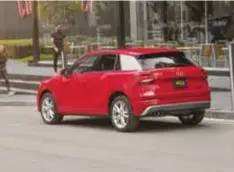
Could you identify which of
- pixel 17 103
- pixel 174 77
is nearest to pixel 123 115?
pixel 174 77

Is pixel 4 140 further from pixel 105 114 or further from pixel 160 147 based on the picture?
pixel 160 147

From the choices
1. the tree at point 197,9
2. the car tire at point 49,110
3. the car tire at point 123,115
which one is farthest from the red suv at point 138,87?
the tree at point 197,9

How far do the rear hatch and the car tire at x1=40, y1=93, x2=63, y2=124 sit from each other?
2861 mm

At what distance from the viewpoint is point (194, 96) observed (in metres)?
13.7

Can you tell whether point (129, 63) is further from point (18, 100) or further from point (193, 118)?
point (18, 100)

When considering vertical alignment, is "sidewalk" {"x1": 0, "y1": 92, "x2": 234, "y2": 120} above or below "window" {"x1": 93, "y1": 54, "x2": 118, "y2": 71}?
below

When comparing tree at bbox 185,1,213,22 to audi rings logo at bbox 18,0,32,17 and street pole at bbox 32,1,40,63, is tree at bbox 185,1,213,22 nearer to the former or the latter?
street pole at bbox 32,1,40,63

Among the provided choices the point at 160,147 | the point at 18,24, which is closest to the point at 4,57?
the point at 160,147

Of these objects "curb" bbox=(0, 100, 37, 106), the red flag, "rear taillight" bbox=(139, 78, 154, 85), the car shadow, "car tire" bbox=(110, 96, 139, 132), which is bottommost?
"curb" bbox=(0, 100, 37, 106)

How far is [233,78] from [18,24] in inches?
997

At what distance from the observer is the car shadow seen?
14094 mm

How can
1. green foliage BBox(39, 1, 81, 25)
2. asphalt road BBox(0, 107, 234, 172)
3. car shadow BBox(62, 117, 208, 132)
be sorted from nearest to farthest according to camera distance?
asphalt road BBox(0, 107, 234, 172) < car shadow BBox(62, 117, 208, 132) < green foliage BBox(39, 1, 81, 25)

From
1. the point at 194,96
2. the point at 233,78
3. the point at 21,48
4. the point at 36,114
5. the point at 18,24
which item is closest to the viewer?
the point at 194,96

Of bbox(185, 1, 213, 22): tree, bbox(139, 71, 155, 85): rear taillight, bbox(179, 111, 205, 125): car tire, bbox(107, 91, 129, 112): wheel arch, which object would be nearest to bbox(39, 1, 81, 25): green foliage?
bbox(185, 1, 213, 22): tree
